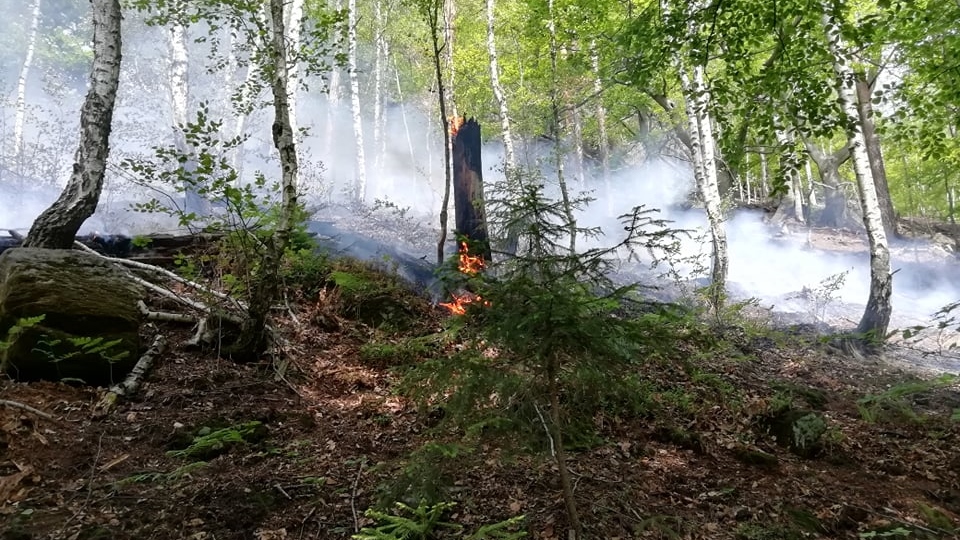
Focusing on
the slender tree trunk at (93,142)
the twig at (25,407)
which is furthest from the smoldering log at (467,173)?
the twig at (25,407)

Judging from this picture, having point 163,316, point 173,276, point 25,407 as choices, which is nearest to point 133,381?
point 25,407

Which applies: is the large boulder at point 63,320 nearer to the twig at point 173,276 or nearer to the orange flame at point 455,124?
the twig at point 173,276

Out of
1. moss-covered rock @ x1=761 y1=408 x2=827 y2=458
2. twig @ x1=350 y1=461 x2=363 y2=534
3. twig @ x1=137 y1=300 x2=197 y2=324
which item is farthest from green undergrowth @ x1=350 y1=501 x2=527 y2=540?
twig @ x1=137 y1=300 x2=197 y2=324

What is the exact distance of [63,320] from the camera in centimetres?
479

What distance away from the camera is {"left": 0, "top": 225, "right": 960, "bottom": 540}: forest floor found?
10.8 ft

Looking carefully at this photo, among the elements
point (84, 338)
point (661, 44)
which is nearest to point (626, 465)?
point (661, 44)

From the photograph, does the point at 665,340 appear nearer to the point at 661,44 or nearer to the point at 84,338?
the point at 661,44

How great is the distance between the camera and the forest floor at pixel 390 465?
3299 millimetres

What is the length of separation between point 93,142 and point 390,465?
5.81 meters

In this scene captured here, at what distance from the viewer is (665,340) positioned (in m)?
2.73

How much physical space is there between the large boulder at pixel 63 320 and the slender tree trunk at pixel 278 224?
1.14m

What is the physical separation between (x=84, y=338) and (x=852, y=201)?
29611 mm

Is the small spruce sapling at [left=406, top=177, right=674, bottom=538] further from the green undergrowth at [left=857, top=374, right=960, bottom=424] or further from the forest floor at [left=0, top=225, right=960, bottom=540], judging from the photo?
the green undergrowth at [left=857, top=374, right=960, bottom=424]

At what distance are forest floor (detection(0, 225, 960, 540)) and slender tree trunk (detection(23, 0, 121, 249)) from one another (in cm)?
176
